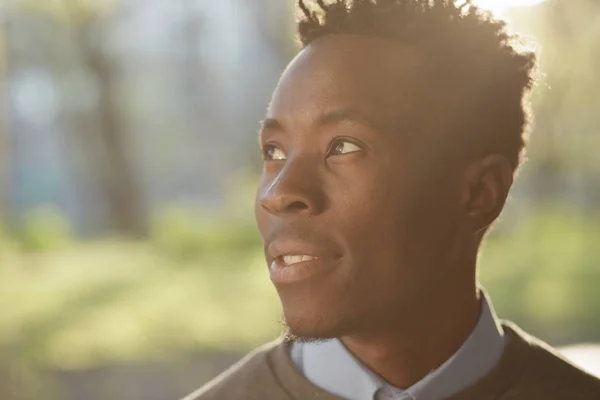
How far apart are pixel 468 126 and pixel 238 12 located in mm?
1122

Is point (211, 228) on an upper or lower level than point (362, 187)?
lower

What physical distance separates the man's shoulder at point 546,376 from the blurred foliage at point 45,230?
1.24 meters

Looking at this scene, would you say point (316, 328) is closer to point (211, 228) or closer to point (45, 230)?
point (211, 228)

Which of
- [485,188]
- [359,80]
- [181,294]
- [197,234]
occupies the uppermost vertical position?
[359,80]

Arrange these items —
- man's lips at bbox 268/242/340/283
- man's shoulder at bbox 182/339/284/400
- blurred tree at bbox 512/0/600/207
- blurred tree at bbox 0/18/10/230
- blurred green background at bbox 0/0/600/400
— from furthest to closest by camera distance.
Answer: blurred tree at bbox 0/18/10/230 → blurred green background at bbox 0/0/600/400 → blurred tree at bbox 512/0/600/207 → man's shoulder at bbox 182/339/284/400 → man's lips at bbox 268/242/340/283

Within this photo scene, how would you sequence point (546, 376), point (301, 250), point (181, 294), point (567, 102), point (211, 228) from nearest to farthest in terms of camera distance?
point (301, 250)
point (546, 376)
point (567, 102)
point (181, 294)
point (211, 228)

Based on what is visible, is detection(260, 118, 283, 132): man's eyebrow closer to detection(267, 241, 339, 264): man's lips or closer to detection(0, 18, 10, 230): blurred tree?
detection(267, 241, 339, 264): man's lips

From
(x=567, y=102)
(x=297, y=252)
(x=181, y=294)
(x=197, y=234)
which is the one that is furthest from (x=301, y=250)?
(x=197, y=234)

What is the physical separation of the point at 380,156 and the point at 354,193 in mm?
42

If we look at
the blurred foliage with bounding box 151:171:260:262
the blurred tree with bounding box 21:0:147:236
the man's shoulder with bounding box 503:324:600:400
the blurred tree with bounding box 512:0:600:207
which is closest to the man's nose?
the man's shoulder with bounding box 503:324:600:400

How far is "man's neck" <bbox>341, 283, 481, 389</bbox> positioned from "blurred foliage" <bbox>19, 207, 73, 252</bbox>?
118 centimetres

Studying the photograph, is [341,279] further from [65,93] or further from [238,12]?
[65,93]

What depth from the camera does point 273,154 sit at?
2.80 feet

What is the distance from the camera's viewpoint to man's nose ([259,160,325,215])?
78cm
